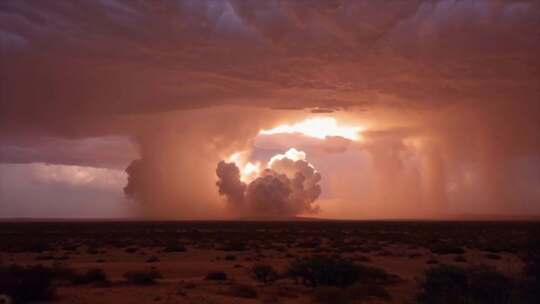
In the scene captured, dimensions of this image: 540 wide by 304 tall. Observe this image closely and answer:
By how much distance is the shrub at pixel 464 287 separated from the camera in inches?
691

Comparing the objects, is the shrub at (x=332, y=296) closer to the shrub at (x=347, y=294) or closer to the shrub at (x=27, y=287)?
the shrub at (x=347, y=294)

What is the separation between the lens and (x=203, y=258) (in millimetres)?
39469

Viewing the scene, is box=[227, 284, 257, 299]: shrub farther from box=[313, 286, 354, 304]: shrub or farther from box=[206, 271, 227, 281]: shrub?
box=[206, 271, 227, 281]: shrub

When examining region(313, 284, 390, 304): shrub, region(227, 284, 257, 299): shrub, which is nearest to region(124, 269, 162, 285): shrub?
region(227, 284, 257, 299): shrub

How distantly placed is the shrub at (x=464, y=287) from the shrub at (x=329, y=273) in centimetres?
291

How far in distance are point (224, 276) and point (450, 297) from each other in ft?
39.4

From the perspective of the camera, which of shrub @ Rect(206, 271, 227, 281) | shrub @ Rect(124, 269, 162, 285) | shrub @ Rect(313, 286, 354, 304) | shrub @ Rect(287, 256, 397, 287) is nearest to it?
shrub @ Rect(313, 286, 354, 304)

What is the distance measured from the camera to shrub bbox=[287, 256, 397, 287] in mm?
22906

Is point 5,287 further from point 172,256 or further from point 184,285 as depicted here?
Result: point 172,256

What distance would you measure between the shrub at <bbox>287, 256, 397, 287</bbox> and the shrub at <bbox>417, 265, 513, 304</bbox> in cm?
291

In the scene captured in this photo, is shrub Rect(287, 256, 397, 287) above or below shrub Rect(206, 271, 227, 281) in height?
above

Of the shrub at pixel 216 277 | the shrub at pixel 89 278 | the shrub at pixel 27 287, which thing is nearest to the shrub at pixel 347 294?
the shrub at pixel 216 277

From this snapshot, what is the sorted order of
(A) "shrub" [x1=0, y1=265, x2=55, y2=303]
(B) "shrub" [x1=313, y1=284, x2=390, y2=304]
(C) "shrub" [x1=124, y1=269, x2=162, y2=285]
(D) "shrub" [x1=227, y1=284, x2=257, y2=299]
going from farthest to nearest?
(C) "shrub" [x1=124, y1=269, x2=162, y2=285] → (D) "shrub" [x1=227, y1=284, x2=257, y2=299] → (A) "shrub" [x1=0, y1=265, x2=55, y2=303] → (B) "shrub" [x1=313, y1=284, x2=390, y2=304]

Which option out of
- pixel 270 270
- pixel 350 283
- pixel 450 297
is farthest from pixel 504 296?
pixel 270 270
